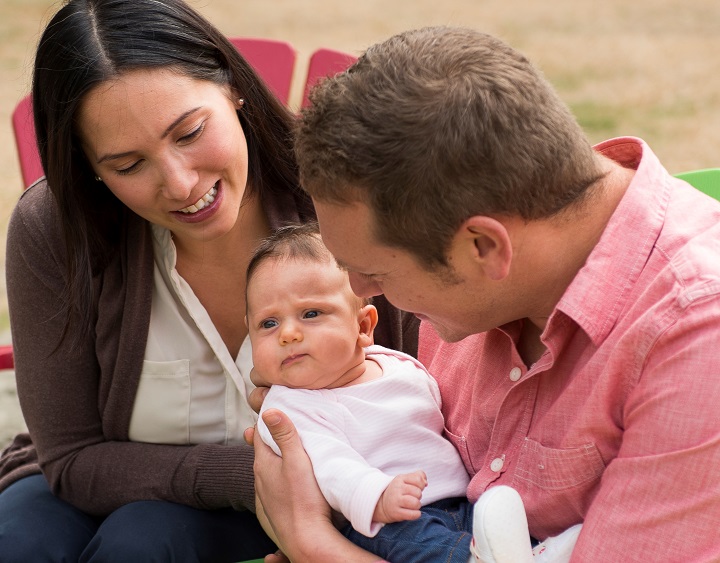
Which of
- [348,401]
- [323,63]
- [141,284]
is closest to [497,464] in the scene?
[348,401]

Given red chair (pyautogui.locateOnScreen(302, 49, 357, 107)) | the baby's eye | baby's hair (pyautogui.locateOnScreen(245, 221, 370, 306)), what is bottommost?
the baby's eye

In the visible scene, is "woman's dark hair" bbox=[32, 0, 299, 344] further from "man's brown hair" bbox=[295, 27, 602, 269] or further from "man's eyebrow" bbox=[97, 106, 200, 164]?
"man's brown hair" bbox=[295, 27, 602, 269]

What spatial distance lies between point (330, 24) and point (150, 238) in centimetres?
824

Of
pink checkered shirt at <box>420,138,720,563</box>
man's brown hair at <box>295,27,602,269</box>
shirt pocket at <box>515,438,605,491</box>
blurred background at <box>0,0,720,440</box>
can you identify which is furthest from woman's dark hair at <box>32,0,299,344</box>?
blurred background at <box>0,0,720,440</box>

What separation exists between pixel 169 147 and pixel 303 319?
497 mm

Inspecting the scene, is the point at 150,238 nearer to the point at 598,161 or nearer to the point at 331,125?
the point at 331,125

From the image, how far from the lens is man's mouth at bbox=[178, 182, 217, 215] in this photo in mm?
2432

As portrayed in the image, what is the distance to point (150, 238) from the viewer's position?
2.63 meters

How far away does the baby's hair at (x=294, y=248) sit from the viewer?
2.26 m

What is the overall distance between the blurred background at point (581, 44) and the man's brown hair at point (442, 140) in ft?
15.1

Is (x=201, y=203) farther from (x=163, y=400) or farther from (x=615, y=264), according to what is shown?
(x=615, y=264)

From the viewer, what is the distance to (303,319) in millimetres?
2230

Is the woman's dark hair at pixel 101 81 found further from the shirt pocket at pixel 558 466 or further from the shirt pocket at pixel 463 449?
the shirt pocket at pixel 558 466

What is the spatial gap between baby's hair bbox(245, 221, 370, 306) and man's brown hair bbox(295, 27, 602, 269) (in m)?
0.53
